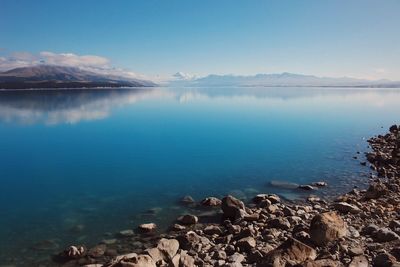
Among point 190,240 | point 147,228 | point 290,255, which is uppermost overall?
point 290,255

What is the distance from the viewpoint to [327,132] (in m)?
51.2

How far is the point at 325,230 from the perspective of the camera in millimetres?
13805

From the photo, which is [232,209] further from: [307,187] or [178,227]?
[307,187]

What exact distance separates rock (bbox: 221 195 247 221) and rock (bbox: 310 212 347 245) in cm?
429

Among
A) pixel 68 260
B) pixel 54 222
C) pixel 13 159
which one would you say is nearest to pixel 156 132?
pixel 13 159

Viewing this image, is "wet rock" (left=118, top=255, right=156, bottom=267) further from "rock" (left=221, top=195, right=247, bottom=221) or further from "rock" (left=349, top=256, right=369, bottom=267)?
"rock" (left=221, top=195, right=247, bottom=221)

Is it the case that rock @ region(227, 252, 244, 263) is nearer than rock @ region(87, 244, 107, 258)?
Yes

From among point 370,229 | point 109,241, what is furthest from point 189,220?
point 370,229

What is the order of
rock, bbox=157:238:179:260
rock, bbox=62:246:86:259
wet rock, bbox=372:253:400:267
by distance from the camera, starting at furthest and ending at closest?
rock, bbox=62:246:86:259 < rock, bbox=157:238:179:260 < wet rock, bbox=372:253:400:267

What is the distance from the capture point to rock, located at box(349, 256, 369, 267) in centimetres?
1168

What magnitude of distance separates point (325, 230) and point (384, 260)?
8.21 feet

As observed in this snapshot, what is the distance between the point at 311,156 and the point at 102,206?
21139mm

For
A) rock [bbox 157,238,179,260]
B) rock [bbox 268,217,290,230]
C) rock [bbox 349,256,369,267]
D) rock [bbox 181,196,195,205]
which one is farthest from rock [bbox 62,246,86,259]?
rock [bbox 349,256,369,267]

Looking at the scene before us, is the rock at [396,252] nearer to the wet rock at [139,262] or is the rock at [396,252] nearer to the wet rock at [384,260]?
the wet rock at [384,260]
